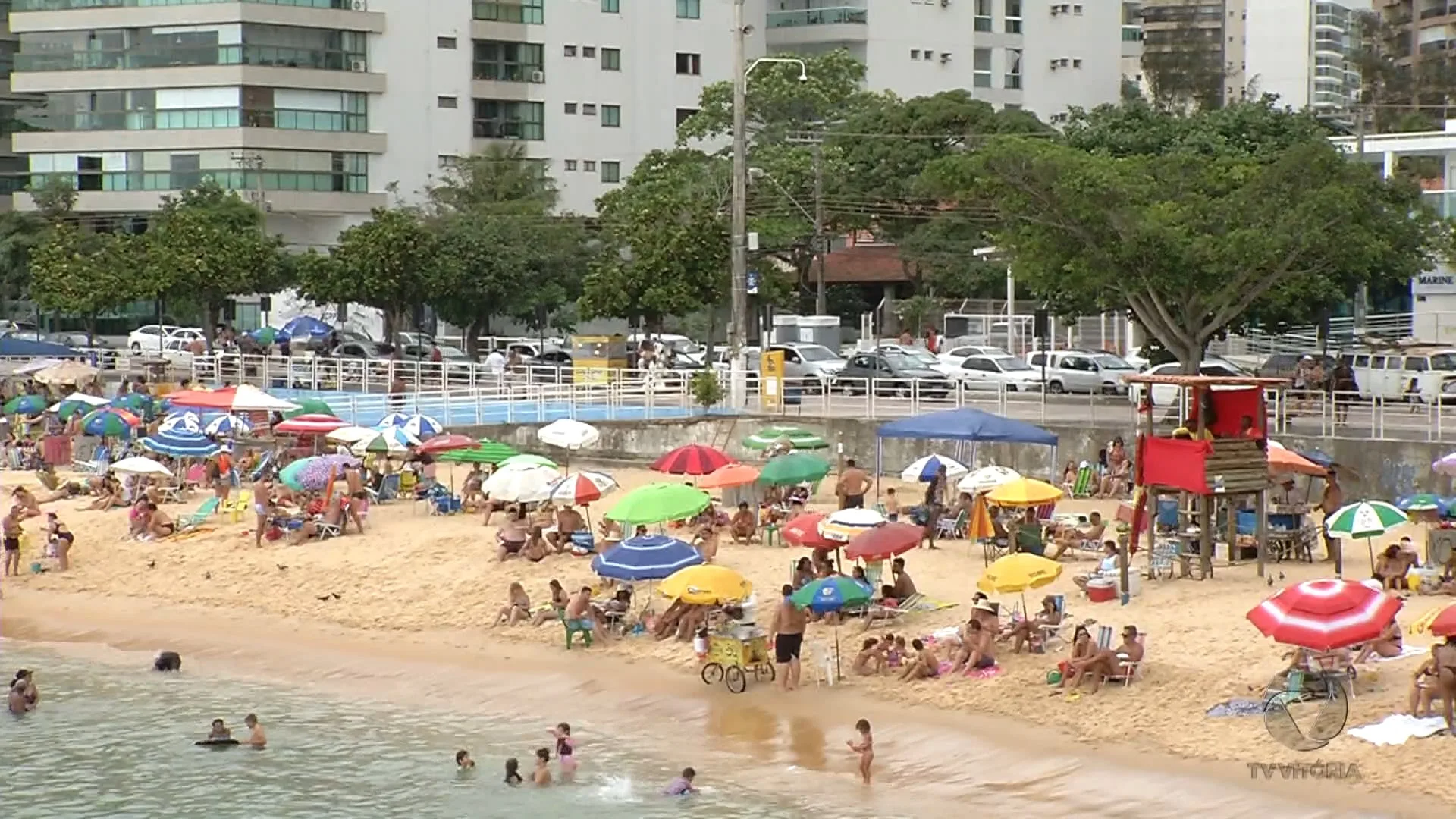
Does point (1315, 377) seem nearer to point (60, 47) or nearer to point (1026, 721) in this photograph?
point (1026, 721)

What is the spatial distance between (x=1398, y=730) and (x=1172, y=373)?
74.0 feet

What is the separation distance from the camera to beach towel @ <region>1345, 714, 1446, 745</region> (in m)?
18.3

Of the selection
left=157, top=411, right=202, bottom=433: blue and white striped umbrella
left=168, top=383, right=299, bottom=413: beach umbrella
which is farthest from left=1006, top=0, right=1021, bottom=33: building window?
left=157, top=411, right=202, bottom=433: blue and white striped umbrella

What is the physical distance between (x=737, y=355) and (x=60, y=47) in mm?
38337

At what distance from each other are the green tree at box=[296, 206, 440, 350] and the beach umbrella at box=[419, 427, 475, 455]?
1912 cm

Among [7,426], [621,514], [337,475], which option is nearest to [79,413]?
[7,426]

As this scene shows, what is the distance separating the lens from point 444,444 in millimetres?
32312

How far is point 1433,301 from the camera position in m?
47.7

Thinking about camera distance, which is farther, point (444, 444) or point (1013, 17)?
point (1013, 17)

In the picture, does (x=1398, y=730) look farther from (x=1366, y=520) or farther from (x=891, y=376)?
(x=891, y=376)

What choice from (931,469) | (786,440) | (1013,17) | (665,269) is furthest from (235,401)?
(1013,17)

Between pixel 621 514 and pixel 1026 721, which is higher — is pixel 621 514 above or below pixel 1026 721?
above

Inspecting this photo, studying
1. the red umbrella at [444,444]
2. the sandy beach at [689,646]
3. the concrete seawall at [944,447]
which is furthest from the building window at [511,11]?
the red umbrella at [444,444]

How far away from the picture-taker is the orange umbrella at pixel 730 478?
91.7ft
